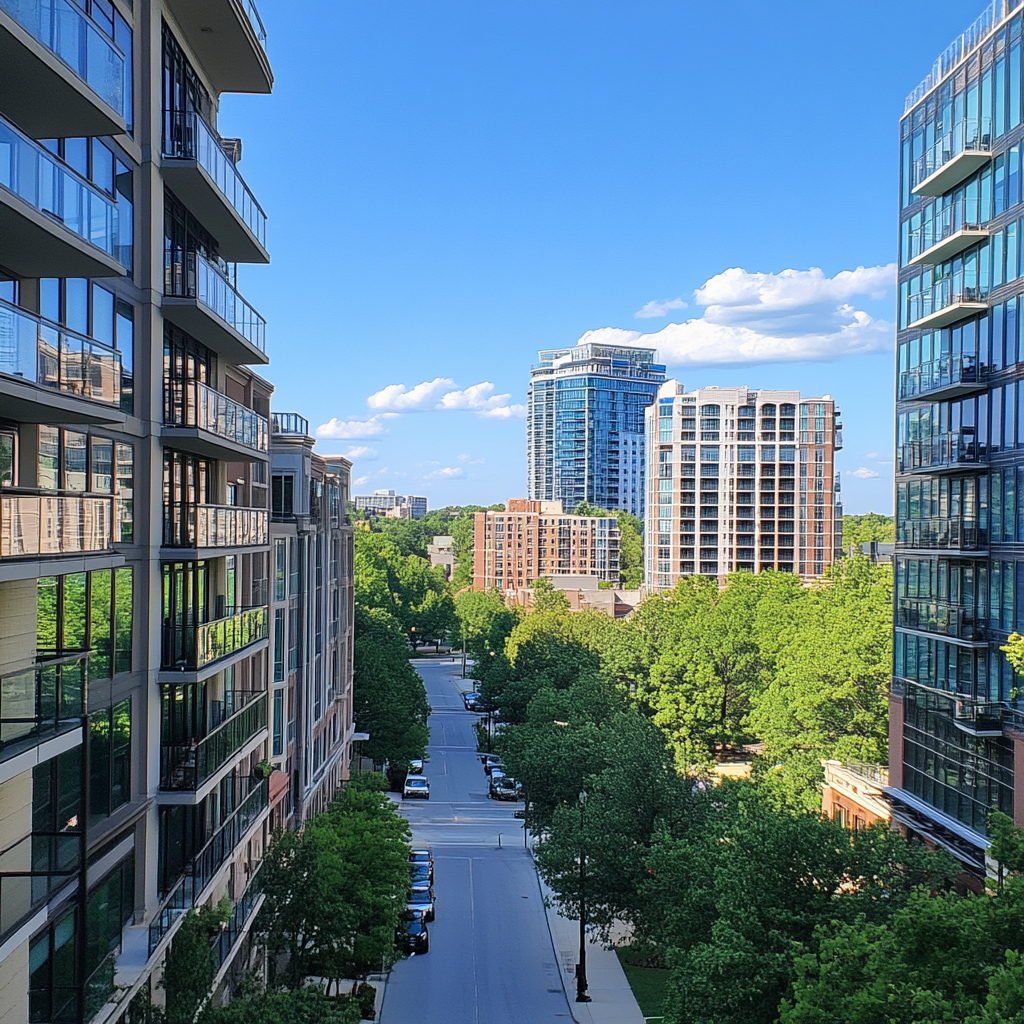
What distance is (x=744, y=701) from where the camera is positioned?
4938cm

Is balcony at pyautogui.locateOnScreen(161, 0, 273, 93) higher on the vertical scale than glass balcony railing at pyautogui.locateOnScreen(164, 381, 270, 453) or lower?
higher

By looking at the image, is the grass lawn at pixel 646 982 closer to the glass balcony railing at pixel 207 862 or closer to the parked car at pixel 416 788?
the glass balcony railing at pixel 207 862

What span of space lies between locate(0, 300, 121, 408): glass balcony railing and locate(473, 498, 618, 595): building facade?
4831 inches

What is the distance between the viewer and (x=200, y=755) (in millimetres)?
19156

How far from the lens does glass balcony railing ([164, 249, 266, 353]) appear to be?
18.5m

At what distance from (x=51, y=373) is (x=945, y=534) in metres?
23.8

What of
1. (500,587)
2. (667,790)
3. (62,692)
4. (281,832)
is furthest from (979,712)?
(500,587)

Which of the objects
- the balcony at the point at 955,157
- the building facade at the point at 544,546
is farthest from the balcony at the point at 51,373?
the building facade at the point at 544,546

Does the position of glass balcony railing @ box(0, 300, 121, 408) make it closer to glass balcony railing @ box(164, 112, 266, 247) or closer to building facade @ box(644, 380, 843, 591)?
glass balcony railing @ box(164, 112, 266, 247)

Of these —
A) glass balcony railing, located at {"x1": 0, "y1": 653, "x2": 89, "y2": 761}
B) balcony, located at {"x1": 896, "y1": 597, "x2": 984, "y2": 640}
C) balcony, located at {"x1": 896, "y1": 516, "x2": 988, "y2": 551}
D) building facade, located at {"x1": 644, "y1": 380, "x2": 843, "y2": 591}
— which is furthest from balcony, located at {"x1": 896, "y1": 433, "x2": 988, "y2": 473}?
building facade, located at {"x1": 644, "y1": 380, "x2": 843, "y2": 591}

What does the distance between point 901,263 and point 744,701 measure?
958 inches

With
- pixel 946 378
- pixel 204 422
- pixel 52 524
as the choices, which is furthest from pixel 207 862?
pixel 946 378

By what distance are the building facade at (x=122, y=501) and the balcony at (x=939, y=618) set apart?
18.5 metres

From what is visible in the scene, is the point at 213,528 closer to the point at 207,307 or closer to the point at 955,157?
the point at 207,307
